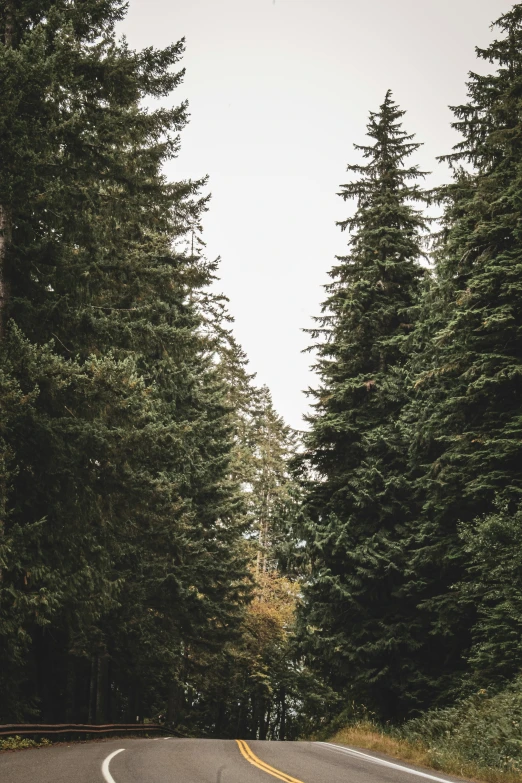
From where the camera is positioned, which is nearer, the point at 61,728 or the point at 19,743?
the point at 19,743

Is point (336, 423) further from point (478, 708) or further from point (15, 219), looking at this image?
point (15, 219)

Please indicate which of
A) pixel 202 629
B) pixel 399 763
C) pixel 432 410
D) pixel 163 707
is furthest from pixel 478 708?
pixel 163 707

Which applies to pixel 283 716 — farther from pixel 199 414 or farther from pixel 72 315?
pixel 72 315

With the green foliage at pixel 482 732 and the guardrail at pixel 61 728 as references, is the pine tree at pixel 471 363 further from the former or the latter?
the guardrail at pixel 61 728

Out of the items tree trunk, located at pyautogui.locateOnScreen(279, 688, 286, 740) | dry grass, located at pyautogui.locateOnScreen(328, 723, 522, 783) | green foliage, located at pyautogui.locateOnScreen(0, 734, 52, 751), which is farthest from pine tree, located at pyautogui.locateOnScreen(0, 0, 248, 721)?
tree trunk, located at pyautogui.locateOnScreen(279, 688, 286, 740)

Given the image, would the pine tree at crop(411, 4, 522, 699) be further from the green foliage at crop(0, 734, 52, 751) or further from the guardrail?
the green foliage at crop(0, 734, 52, 751)

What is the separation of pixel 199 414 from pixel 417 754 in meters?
13.8

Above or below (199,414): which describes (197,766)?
below

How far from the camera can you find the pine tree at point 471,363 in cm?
1495

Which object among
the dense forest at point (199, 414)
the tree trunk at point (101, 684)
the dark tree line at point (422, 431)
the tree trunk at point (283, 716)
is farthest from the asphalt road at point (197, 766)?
the tree trunk at point (283, 716)

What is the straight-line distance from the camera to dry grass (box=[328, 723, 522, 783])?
8978 millimetres

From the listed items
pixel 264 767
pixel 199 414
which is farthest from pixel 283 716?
pixel 264 767

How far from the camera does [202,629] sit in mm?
22672

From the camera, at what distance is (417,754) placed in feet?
39.7
